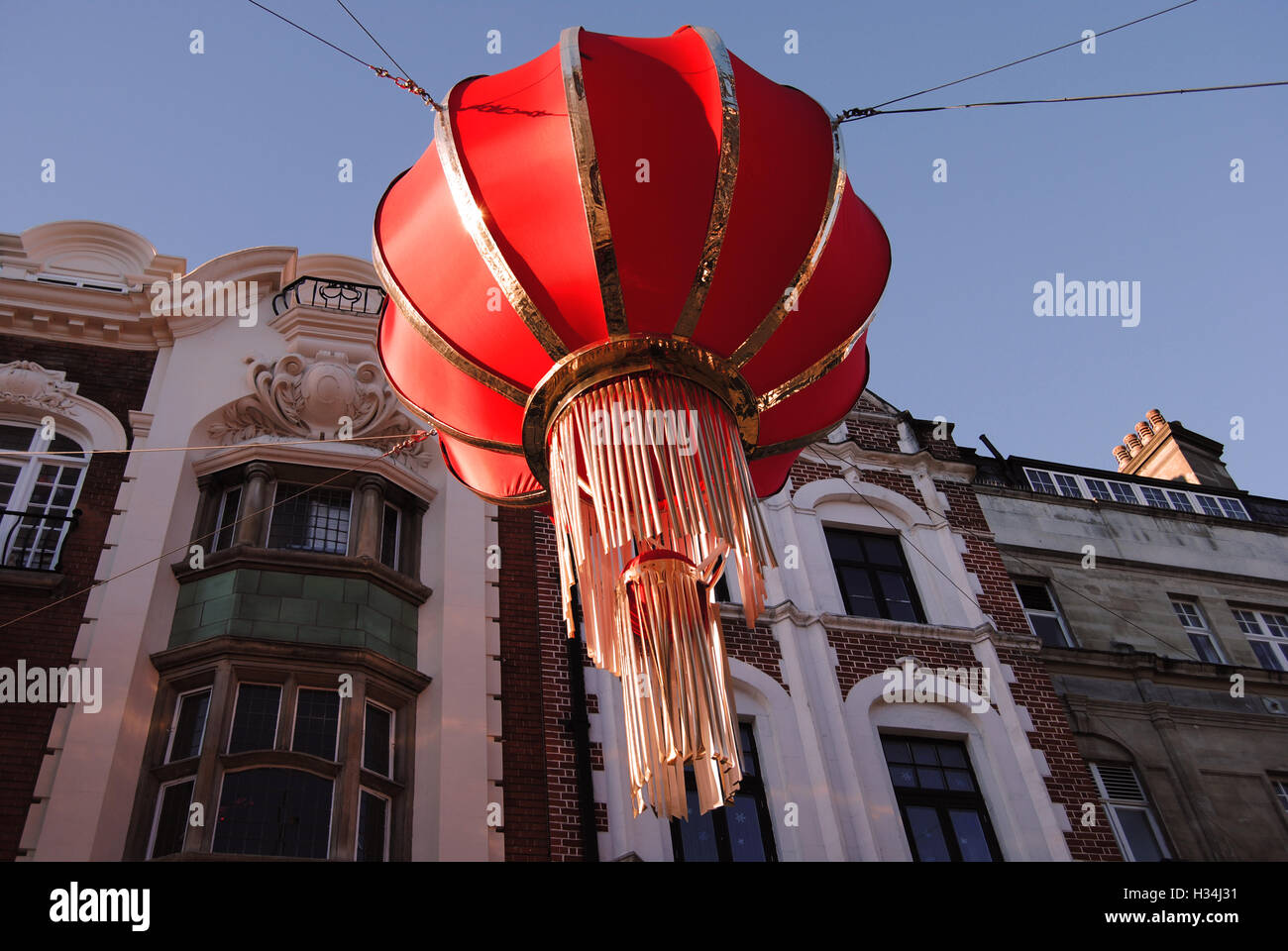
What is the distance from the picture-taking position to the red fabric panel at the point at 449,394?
6.48 m

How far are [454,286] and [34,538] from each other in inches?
282

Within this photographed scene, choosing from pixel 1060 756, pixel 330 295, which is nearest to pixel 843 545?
pixel 1060 756

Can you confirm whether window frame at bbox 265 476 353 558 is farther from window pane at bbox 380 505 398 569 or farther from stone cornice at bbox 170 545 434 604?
window pane at bbox 380 505 398 569

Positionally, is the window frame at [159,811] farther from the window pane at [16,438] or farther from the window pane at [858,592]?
the window pane at [858,592]

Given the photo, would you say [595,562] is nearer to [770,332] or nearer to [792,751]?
[770,332]

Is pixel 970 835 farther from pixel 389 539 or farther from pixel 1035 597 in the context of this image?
pixel 389 539

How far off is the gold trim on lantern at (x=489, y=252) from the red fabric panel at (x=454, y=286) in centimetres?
5

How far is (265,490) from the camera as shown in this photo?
1233cm

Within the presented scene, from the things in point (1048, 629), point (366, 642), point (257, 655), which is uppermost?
point (1048, 629)

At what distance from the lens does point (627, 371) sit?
20.0 feet

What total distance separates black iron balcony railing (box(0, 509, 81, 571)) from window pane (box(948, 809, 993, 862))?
28.7ft

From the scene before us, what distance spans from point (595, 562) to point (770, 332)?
1464mm
